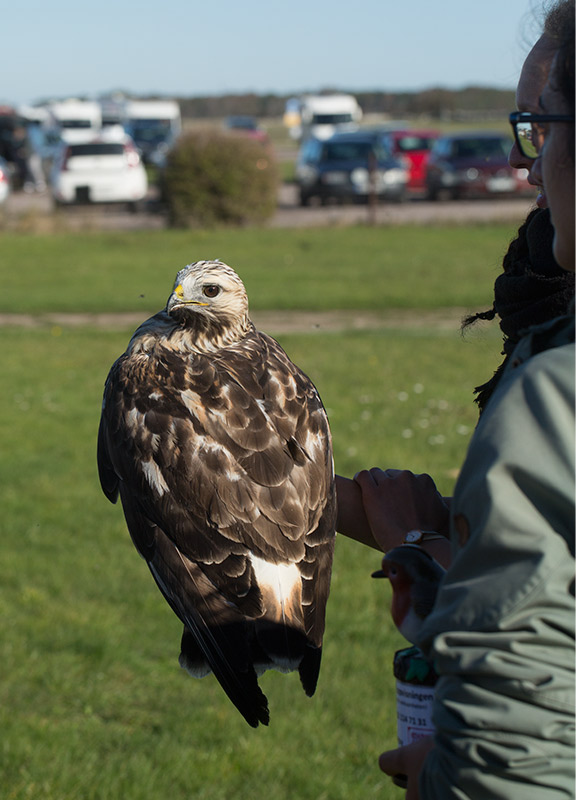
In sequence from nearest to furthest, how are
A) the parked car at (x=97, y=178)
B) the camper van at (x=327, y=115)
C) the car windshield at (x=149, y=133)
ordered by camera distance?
the parked car at (x=97, y=178) < the car windshield at (x=149, y=133) < the camper van at (x=327, y=115)

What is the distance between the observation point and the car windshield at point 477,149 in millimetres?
30516

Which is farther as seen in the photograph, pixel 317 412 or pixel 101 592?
pixel 101 592

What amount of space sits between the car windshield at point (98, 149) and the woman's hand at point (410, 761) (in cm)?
3064

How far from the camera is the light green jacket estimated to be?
133cm

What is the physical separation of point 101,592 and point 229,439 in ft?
12.1

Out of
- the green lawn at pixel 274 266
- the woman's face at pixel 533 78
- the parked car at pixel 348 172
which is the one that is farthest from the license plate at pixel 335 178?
the woman's face at pixel 533 78

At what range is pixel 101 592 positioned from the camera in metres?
5.76

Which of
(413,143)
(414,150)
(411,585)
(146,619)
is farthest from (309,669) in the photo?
(413,143)

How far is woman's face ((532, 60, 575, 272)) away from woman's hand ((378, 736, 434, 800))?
762 mm

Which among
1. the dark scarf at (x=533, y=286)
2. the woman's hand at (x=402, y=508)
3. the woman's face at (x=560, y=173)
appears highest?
the woman's face at (x=560, y=173)

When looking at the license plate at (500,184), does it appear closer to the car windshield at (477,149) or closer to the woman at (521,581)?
the car windshield at (477,149)

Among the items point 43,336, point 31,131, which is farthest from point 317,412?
point 31,131

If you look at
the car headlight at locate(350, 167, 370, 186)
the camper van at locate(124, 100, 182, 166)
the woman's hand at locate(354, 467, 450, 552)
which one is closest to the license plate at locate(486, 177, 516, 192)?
the car headlight at locate(350, 167, 370, 186)

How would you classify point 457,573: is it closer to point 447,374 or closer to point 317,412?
point 317,412
